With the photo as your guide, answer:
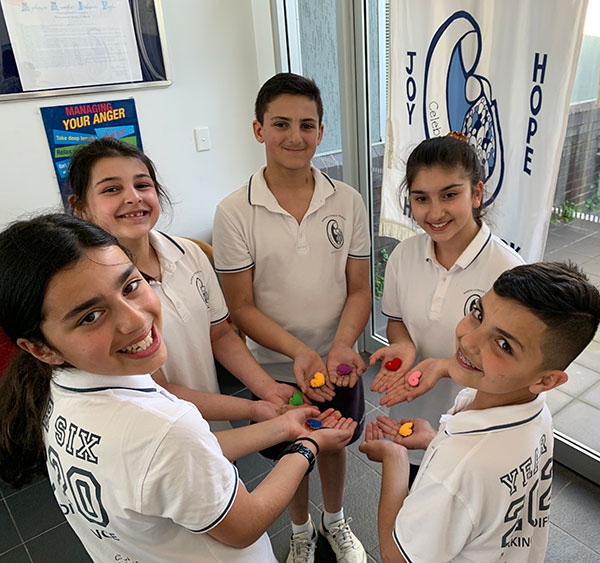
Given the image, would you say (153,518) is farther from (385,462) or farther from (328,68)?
(328,68)

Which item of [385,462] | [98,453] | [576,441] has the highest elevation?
[98,453]

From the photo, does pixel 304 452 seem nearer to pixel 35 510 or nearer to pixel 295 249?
pixel 295 249

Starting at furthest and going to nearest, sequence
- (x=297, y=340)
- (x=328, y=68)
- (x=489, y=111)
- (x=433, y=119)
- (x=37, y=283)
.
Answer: (x=328, y=68), (x=433, y=119), (x=489, y=111), (x=297, y=340), (x=37, y=283)

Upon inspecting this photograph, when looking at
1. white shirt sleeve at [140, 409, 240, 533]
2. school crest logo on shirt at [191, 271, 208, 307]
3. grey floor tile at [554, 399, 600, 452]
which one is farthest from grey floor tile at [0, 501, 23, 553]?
grey floor tile at [554, 399, 600, 452]

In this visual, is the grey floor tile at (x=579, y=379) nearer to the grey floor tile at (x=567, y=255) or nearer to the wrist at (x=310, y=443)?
the grey floor tile at (x=567, y=255)

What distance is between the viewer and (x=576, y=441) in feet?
6.54

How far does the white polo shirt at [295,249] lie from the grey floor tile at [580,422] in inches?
50.7

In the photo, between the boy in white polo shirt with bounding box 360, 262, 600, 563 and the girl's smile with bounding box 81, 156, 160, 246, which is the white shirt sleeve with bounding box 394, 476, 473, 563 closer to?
the boy in white polo shirt with bounding box 360, 262, 600, 563

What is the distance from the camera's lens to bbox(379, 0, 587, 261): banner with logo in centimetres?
154

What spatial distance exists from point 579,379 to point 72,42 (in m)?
2.83

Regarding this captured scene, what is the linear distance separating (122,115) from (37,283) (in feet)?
6.45

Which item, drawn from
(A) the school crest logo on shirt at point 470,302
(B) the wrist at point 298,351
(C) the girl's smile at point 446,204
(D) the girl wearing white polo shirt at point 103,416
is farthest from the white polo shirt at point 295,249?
(D) the girl wearing white polo shirt at point 103,416

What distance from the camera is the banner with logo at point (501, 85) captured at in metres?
1.54

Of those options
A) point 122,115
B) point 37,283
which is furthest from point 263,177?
point 122,115
